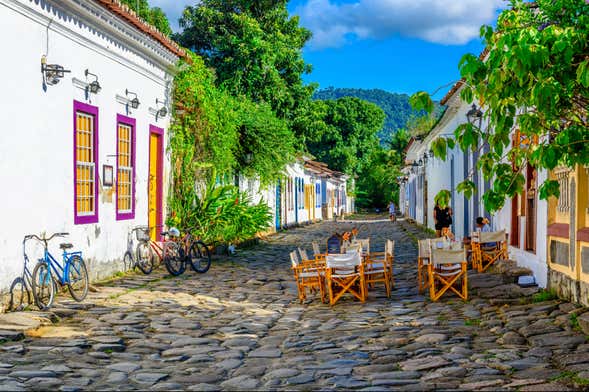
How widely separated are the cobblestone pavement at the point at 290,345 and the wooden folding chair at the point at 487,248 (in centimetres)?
273

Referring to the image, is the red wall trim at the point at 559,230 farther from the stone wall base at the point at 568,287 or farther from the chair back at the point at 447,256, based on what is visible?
the chair back at the point at 447,256

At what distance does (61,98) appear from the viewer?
10.7 metres

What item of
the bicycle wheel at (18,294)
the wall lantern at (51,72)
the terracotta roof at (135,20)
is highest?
the terracotta roof at (135,20)

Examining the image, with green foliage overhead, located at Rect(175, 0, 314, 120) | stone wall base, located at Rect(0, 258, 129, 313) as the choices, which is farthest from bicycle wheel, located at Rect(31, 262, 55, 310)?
green foliage overhead, located at Rect(175, 0, 314, 120)

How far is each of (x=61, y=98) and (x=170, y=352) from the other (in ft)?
16.5

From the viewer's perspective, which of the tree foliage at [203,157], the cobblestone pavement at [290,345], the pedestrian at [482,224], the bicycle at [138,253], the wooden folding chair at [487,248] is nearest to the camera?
the cobblestone pavement at [290,345]

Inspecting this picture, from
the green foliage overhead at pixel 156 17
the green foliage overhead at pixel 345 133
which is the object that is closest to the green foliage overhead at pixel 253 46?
the green foliage overhead at pixel 156 17

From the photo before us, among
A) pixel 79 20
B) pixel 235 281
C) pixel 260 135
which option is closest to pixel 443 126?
pixel 260 135

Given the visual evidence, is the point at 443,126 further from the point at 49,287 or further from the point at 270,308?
the point at 49,287

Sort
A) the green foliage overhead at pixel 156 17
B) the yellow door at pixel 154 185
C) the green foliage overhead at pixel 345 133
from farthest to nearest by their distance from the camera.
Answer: the green foliage overhead at pixel 345 133, the green foliage overhead at pixel 156 17, the yellow door at pixel 154 185

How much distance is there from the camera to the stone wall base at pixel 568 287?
8.80 meters

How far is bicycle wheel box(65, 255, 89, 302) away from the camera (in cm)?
1009

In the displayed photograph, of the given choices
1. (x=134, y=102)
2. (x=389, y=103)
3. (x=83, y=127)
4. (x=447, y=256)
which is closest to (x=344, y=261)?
(x=447, y=256)

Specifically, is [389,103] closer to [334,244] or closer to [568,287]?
[334,244]
